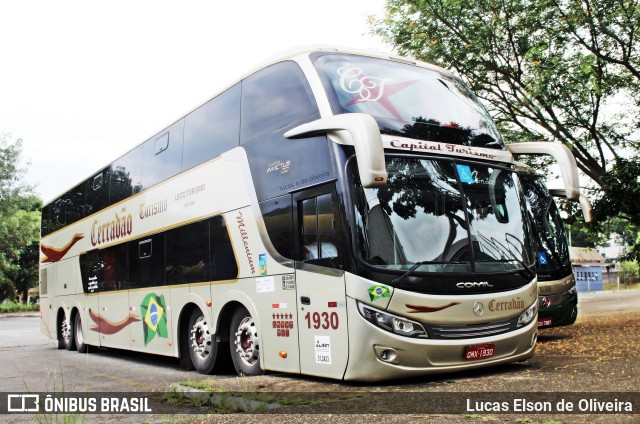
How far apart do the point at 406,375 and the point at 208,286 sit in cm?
406

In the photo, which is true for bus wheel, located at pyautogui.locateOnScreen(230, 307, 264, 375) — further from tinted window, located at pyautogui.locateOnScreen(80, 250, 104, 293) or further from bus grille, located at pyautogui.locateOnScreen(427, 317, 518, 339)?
tinted window, located at pyautogui.locateOnScreen(80, 250, 104, 293)

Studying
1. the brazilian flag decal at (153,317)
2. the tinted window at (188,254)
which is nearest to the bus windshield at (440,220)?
the tinted window at (188,254)

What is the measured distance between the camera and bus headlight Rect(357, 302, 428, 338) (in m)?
7.31

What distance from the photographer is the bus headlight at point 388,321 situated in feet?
24.0

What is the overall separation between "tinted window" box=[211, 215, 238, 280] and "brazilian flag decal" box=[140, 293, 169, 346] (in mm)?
2210

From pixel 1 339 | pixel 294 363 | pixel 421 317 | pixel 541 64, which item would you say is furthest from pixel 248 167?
pixel 1 339

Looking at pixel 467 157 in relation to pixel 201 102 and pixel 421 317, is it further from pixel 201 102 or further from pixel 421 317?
pixel 201 102

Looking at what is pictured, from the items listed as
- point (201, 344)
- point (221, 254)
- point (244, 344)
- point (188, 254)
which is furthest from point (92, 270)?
point (244, 344)

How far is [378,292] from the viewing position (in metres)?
7.29

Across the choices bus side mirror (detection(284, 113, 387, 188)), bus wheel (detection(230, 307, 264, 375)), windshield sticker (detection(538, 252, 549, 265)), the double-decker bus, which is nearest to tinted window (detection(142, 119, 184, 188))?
the double-decker bus

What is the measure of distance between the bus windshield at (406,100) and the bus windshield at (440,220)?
454 millimetres

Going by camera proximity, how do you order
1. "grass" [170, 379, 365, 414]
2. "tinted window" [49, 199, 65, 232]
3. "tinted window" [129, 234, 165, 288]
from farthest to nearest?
"tinted window" [49, 199, 65, 232] → "tinted window" [129, 234, 165, 288] → "grass" [170, 379, 365, 414]

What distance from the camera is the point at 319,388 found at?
7559 millimetres

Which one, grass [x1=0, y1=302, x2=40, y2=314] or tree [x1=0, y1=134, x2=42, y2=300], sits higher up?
tree [x1=0, y1=134, x2=42, y2=300]
